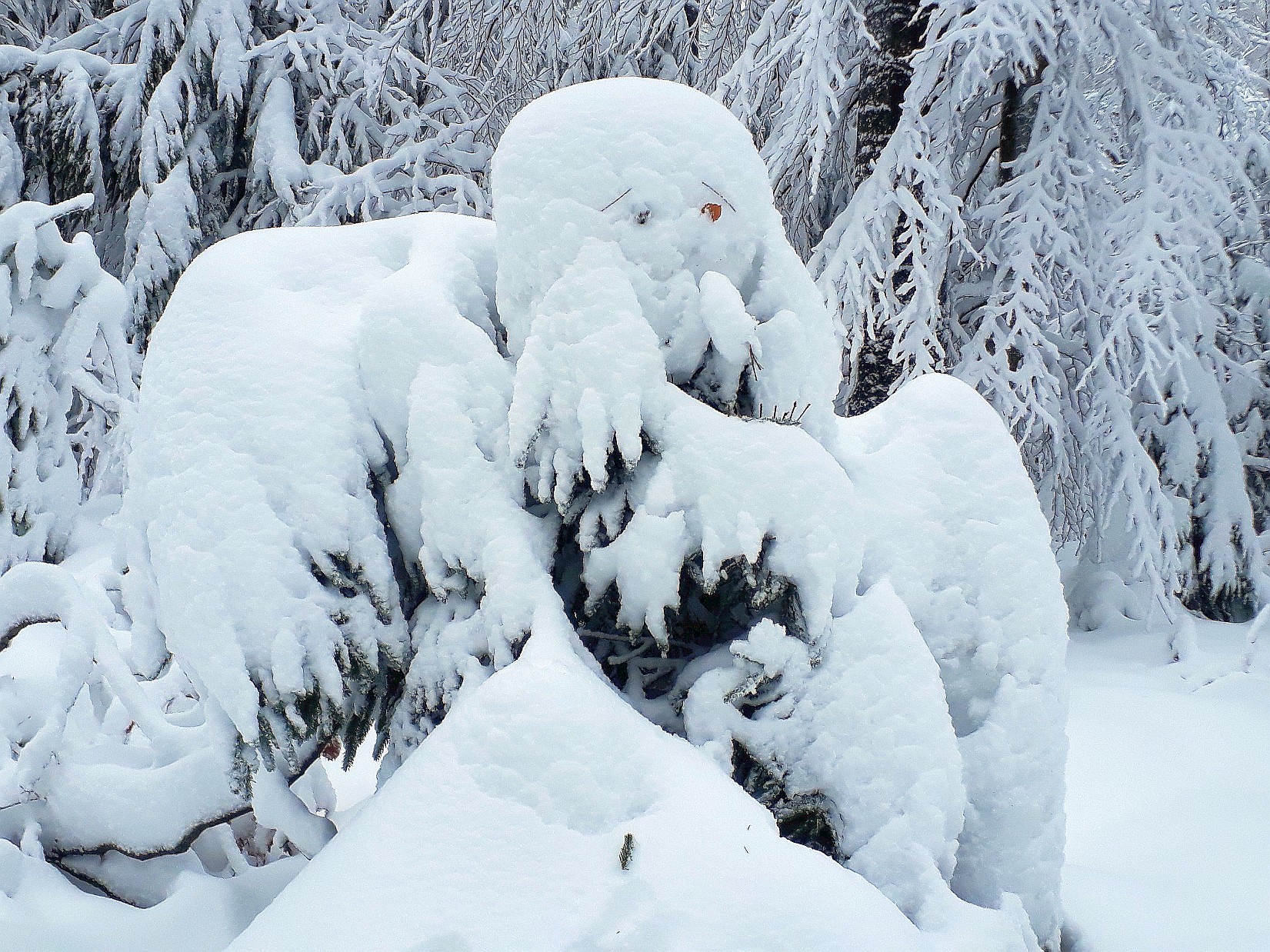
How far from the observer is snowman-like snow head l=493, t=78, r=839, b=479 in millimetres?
2100

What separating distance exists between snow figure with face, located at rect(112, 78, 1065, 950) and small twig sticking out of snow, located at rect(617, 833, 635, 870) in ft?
0.89

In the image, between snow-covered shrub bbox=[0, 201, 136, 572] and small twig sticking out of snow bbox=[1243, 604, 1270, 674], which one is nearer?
snow-covered shrub bbox=[0, 201, 136, 572]

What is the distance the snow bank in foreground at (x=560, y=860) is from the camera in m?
1.67

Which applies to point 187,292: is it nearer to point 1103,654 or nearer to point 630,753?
point 630,753

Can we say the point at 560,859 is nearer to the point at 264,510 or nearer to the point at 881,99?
the point at 264,510

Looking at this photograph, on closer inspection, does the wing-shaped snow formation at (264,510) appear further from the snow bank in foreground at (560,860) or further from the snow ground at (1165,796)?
the snow ground at (1165,796)

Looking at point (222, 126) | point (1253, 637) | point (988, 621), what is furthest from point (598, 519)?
point (222, 126)

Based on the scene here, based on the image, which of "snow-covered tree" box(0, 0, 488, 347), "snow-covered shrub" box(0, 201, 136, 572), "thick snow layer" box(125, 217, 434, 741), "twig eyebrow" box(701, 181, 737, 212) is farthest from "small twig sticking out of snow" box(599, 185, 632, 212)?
"snow-covered tree" box(0, 0, 488, 347)

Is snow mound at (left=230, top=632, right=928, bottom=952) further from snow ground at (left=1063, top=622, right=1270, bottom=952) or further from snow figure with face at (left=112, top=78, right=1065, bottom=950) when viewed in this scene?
snow ground at (left=1063, top=622, right=1270, bottom=952)

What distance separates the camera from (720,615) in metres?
2.33

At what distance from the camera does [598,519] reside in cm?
218

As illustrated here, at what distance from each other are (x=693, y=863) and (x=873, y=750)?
594 mm

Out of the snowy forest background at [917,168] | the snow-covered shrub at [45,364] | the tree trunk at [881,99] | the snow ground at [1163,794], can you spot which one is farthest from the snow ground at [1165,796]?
the snow-covered shrub at [45,364]

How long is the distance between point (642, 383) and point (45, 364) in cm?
436
